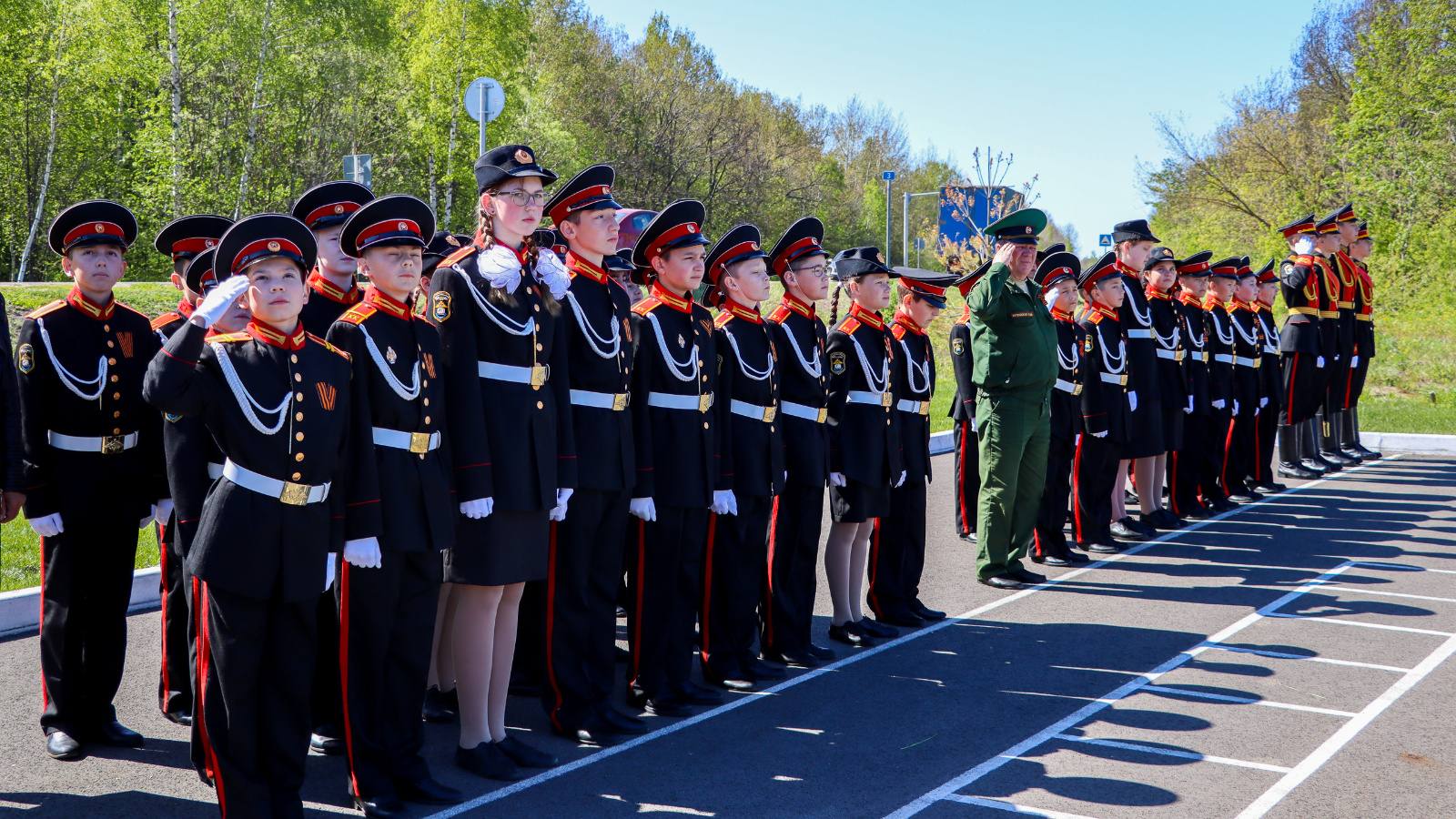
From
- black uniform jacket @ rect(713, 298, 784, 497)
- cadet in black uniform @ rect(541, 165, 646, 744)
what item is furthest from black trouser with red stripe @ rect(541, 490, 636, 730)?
black uniform jacket @ rect(713, 298, 784, 497)

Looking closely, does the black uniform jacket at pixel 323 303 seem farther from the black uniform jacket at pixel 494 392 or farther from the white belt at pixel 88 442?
the white belt at pixel 88 442

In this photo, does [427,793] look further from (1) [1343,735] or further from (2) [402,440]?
(1) [1343,735]

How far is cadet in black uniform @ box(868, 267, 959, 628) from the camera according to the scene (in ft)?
21.4

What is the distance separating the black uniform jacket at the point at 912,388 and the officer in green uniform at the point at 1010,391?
95cm

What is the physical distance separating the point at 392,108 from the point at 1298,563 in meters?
27.3

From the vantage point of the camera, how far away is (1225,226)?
30812 mm

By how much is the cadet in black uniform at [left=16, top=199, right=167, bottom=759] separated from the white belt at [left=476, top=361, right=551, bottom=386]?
1.48 m

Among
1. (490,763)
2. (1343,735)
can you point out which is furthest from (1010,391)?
(490,763)

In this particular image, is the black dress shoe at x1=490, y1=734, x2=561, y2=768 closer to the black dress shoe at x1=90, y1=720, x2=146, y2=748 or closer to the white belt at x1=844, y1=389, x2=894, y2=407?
the black dress shoe at x1=90, y1=720, x2=146, y2=748

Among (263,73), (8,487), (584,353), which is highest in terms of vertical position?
(263,73)

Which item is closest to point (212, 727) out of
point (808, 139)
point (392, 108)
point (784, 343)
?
point (784, 343)

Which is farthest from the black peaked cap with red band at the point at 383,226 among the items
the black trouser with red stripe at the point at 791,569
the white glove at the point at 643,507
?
the black trouser with red stripe at the point at 791,569

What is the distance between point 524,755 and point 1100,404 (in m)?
5.73

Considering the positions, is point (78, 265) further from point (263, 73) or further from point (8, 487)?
point (263, 73)
